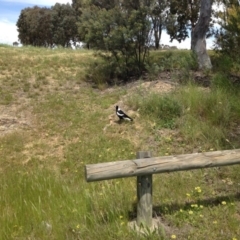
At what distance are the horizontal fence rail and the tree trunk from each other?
6624 mm

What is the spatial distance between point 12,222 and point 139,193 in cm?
155

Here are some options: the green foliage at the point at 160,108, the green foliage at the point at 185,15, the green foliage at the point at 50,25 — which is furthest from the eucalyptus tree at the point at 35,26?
the green foliage at the point at 160,108

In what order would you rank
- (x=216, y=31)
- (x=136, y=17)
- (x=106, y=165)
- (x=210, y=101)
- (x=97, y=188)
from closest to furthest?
(x=106, y=165), (x=97, y=188), (x=210, y=101), (x=136, y=17), (x=216, y=31)

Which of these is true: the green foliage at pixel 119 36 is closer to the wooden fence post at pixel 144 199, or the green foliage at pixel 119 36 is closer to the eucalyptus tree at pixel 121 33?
the eucalyptus tree at pixel 121 33

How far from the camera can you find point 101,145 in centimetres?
679

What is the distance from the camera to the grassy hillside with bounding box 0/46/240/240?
4.03m

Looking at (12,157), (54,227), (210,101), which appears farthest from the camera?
(210,101)

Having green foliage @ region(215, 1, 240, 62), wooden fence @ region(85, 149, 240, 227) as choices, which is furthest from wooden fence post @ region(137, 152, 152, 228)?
green foliage @ region(215, 1, 240, 62)

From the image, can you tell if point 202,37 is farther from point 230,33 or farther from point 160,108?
point 160,108

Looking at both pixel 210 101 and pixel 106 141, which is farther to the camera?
pixel 210 101

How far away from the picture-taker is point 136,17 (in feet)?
31.4

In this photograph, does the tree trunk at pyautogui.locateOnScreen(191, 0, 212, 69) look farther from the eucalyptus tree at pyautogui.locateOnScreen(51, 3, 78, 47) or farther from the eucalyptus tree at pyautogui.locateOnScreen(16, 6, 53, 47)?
the eucalyptus tree at pyautogui.locateOnScreen(16, 6, 53, 47)

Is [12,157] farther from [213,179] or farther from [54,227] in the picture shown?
[213,179]

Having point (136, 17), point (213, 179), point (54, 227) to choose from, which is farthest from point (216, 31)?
point (54, 227)
